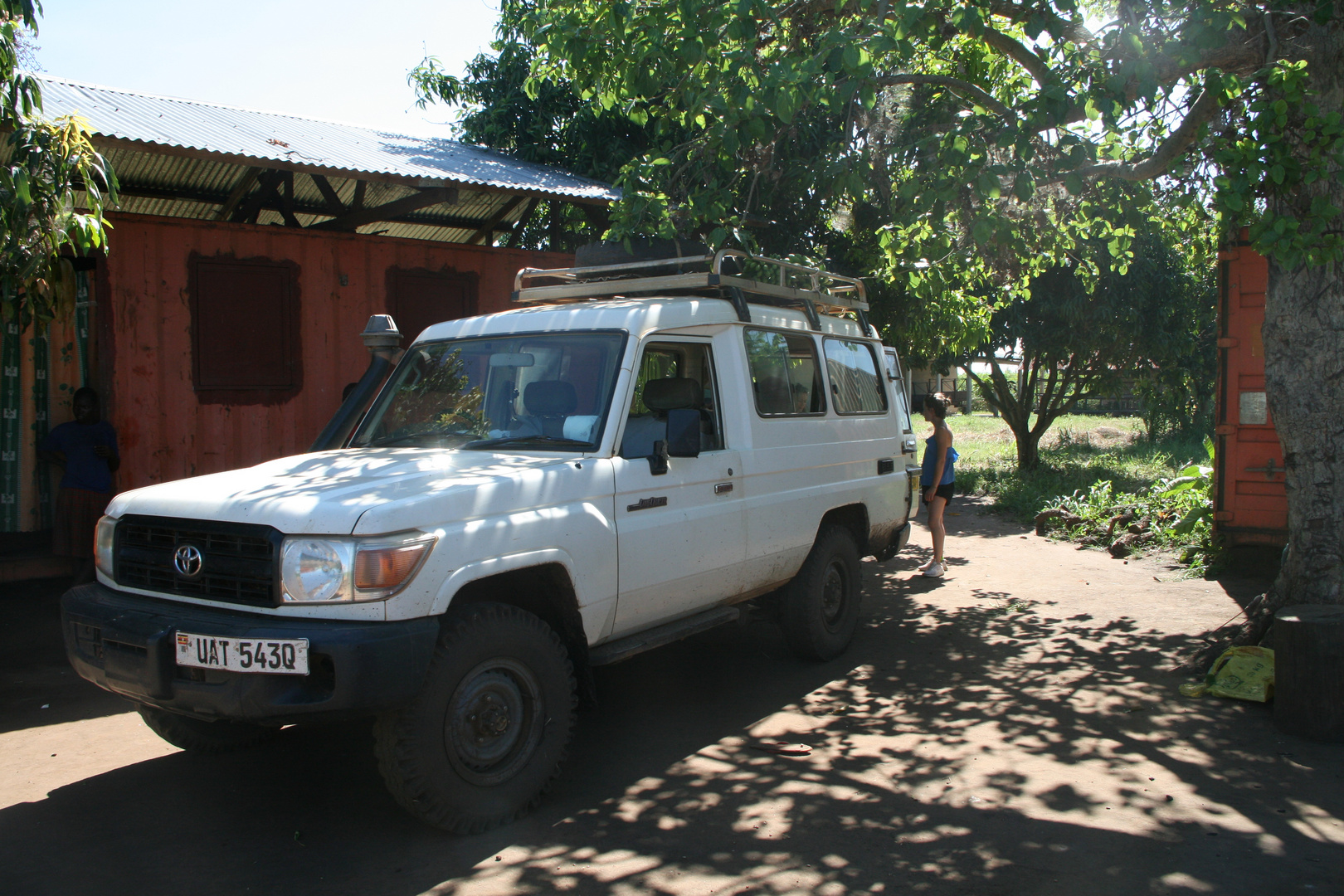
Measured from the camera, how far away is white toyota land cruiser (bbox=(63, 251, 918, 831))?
3.31 meters

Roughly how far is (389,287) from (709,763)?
228 inches

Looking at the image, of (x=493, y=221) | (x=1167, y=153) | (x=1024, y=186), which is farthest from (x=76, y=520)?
(x=1167, y=153)

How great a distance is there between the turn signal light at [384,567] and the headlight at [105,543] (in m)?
1.34

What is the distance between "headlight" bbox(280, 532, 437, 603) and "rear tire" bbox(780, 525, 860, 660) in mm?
2950

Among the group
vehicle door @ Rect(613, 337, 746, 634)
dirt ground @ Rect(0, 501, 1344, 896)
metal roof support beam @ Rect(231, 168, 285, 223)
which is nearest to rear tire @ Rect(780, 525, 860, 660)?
dirt ground @ Rect(0, 501, 1344, 896)

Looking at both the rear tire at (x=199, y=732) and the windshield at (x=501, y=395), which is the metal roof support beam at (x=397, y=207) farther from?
the rear tire at (x=199, y=732)

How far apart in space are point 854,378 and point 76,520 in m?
5.63

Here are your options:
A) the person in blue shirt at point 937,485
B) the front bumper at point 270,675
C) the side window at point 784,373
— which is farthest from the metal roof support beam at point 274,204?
the front bumper at point 270,675

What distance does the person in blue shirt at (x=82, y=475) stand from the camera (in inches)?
271

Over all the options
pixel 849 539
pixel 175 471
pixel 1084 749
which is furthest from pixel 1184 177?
pixel 175 471

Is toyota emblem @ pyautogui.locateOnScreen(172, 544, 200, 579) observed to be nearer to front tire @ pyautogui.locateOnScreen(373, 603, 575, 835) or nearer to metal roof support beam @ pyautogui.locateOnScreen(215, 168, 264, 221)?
front tire @ pyautogui.locateOnScreen(373, 603, 575, 835)

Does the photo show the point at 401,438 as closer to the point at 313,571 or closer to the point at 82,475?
the point at 313,571

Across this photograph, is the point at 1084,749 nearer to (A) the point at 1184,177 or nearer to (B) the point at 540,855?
(B) the point at 540,855

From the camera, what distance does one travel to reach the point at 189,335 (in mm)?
7570
